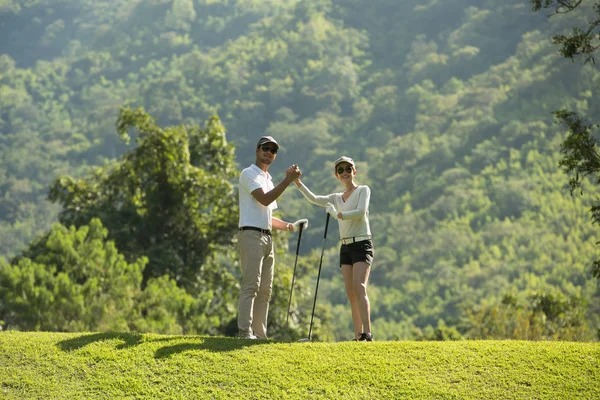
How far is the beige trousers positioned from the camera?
10688mm

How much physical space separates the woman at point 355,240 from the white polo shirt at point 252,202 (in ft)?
2.00

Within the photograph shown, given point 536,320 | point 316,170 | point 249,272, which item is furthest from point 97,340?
point 316,170

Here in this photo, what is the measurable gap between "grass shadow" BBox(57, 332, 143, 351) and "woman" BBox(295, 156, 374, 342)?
2.61 meters

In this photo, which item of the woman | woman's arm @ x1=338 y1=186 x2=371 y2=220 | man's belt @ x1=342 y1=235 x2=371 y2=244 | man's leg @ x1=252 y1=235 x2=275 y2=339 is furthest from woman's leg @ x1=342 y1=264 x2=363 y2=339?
man's leg @ x1=252 y1=235 x2=275 y2=339

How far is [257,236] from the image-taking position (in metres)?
10.8

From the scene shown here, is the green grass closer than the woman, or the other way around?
the green grass

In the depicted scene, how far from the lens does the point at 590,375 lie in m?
10.1

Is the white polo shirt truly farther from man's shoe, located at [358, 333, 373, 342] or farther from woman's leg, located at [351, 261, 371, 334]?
man's shoe, located at [358, 333, 373, 342]

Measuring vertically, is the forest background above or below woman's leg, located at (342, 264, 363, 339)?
above

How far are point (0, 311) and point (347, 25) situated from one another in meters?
177

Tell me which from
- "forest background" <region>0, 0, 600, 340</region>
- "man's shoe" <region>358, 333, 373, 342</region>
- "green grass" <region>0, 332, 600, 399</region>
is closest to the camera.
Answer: "green grass" <region>0, 332, 600, 399</region>

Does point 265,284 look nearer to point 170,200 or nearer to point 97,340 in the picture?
point 97,340

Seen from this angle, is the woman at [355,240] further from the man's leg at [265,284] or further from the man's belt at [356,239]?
the man's leg at [265,284]

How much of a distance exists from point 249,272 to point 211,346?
3.11 feet
